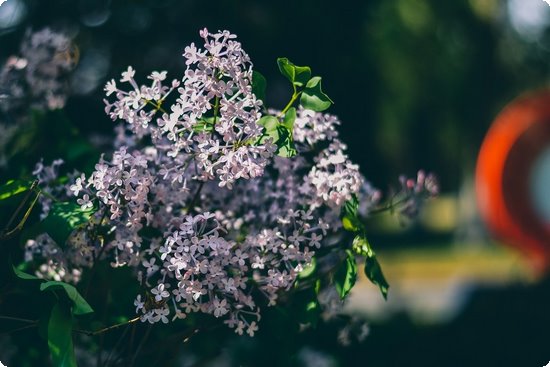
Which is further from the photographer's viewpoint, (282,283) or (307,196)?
(307,196)

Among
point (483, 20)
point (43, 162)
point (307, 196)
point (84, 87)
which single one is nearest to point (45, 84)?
point (43, 162)

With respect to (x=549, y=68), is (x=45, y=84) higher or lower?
lower

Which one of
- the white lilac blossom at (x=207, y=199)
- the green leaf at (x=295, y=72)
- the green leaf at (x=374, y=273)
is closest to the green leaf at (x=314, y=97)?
the green leaf at (x=295, y=72)

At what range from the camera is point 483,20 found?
13.8 m

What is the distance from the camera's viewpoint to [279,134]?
1.67 meters

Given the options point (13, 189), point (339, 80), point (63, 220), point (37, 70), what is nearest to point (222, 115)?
point (63, 220)

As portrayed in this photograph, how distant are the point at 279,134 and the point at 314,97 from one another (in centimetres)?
11

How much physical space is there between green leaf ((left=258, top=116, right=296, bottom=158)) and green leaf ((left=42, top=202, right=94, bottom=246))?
0.39 metres

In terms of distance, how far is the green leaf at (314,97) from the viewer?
5.54 feet

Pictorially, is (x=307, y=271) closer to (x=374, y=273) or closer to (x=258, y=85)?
(x=374, y=273)

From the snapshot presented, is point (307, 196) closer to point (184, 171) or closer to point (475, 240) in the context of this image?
point (184, 171)

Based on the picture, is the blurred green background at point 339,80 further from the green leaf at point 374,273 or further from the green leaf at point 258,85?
the green leaf at point 258,85

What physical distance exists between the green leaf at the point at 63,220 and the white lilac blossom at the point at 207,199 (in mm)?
25

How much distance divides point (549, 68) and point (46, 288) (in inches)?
725
